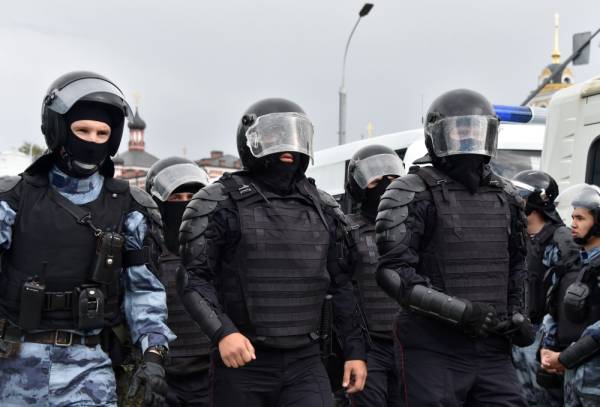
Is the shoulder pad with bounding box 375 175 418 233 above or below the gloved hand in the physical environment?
above

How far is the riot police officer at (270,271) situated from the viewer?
4027 mm

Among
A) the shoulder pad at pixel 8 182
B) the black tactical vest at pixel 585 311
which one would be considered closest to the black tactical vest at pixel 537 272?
the black tactical vest at pixel 585 311

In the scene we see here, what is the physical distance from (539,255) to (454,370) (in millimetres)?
2526

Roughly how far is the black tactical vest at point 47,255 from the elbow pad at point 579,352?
2.57 metres

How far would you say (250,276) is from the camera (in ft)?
13.5

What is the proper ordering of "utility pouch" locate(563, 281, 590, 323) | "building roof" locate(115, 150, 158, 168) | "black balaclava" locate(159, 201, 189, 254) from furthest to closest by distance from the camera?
"building roof" locate(115, 150, 158, 168) < "black balaclava" locate(159, 201, 189, 254) < "utility pouch" locate(563, 281, 590, 323)

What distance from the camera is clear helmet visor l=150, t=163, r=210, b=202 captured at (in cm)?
630

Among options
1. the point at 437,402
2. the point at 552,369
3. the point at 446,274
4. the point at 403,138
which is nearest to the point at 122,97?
the point at 446,274

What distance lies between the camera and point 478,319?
4.12 metres

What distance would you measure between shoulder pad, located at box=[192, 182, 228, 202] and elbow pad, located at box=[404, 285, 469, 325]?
995 millimetres

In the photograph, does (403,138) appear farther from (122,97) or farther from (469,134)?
(122,97)

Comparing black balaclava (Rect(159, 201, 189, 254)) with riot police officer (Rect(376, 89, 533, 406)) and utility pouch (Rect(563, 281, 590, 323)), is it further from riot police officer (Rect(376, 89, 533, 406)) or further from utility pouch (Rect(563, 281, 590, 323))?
utility pouch (Rect(563, 281, 590, 323))

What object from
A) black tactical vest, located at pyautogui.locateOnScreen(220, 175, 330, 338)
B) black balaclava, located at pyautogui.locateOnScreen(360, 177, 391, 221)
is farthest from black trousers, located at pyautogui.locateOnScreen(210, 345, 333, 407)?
black balaclava, located at pyautogui.locateOnScreen(360, 177, 391, 221)

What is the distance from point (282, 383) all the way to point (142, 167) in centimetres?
11463
